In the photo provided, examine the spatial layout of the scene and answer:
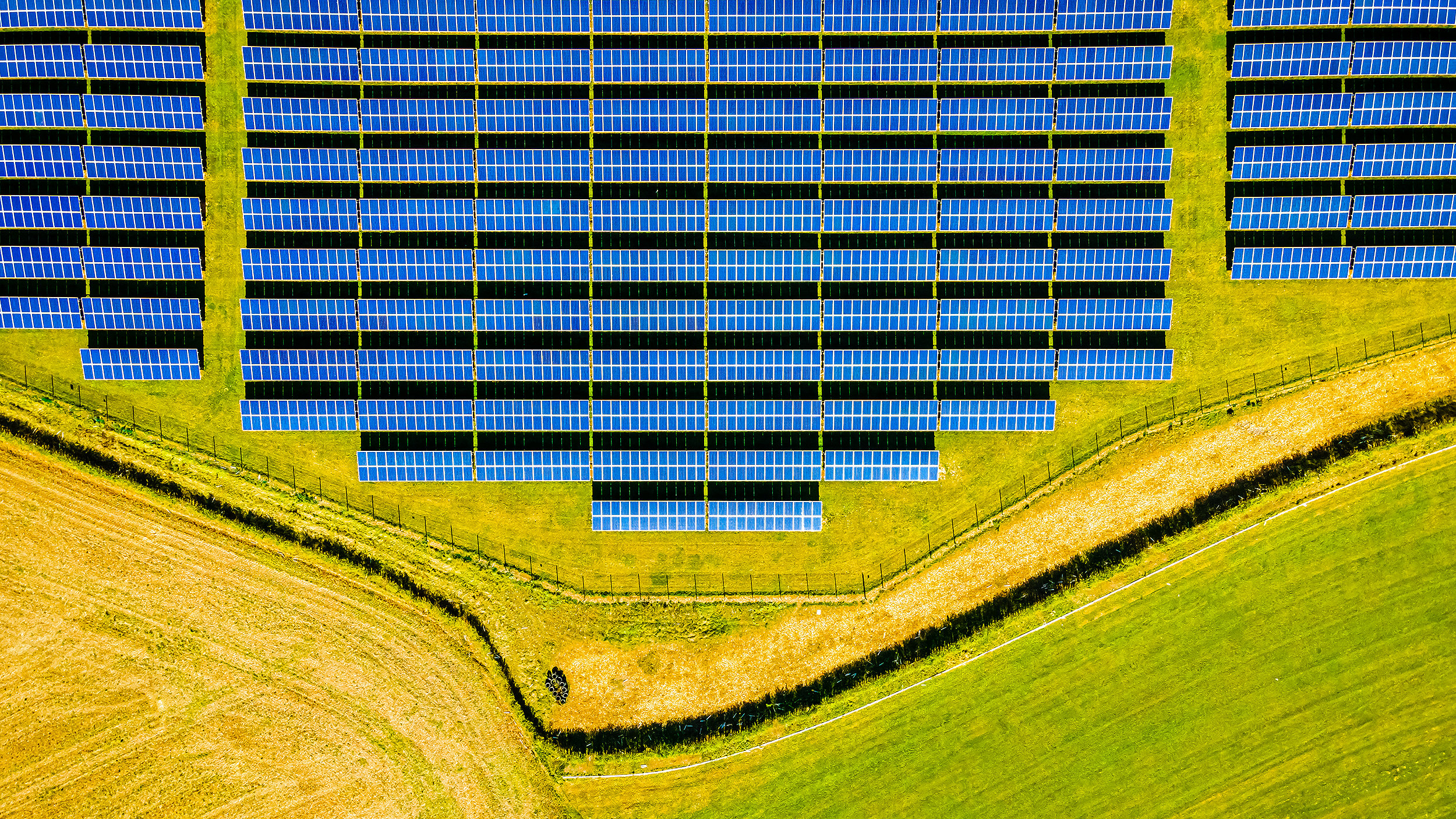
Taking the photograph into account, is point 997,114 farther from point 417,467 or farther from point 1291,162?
point 417,467

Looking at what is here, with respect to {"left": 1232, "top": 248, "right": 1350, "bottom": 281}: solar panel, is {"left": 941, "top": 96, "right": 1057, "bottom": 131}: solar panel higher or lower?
higher

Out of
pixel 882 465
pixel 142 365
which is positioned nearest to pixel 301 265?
pixel 142 365

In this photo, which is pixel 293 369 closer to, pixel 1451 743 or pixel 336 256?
pixel 336 256

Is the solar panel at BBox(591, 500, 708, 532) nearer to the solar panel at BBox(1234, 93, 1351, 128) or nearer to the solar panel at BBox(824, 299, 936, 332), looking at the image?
the solar panel at BBox(824, 299, 936, 332)

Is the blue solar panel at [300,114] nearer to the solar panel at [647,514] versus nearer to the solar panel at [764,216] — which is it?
the solar panel at [764,216]

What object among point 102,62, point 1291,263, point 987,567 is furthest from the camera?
point 987,567

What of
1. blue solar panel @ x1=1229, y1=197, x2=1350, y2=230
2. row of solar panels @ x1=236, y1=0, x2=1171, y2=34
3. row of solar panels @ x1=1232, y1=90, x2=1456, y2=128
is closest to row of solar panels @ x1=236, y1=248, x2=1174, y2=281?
blue solar panel @ x1=1229, y1=197, x2=1350, y2=230
